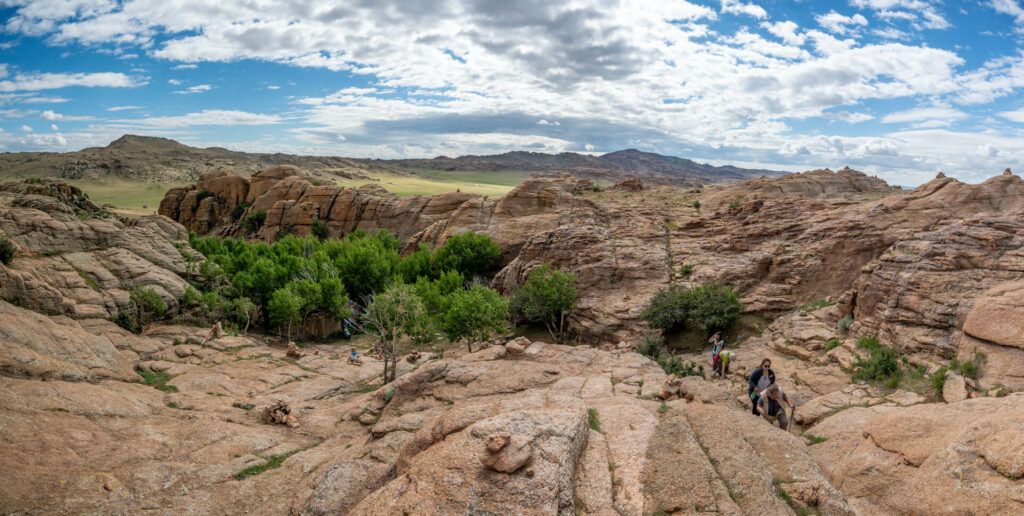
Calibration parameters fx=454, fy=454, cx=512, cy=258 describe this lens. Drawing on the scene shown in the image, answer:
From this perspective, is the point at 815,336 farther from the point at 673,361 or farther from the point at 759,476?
the point at 759,476

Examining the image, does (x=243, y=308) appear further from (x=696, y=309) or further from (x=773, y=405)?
(x=773, y=405)

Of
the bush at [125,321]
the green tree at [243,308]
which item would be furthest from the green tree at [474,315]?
the bush at [125,321]

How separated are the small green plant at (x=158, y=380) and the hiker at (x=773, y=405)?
21444 mm

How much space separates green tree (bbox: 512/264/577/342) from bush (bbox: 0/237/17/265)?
27138 millimetres

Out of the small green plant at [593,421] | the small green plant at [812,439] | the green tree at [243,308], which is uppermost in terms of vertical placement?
the small green plant at [593,421]

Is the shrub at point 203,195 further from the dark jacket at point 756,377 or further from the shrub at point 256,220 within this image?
the dark jacket at point 756,377

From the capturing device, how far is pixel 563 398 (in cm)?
1280

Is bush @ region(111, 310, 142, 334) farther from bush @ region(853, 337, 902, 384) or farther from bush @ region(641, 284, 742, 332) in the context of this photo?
bush @ region(853, 337, 902, 384)

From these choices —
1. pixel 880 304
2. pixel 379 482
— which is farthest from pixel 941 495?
pixel 880 304

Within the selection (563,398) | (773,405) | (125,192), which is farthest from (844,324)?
(125,192)

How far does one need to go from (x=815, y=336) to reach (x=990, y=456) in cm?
1517

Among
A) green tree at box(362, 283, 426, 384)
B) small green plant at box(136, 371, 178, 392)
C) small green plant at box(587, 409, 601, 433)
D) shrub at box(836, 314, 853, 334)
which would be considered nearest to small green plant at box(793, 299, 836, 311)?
shrub at box(836, 314, 853, 334)

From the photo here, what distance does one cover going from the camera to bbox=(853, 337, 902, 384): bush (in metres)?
16.7

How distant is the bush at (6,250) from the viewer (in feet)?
69.0
